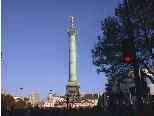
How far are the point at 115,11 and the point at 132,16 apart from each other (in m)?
2.53

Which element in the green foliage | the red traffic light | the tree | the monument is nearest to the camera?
the red traffic light

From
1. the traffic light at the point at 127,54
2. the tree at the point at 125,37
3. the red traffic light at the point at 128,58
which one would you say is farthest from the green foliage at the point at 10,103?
the red traffic light at the point at 128,58

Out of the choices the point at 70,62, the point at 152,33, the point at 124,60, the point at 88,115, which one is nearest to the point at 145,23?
the point at 152,33

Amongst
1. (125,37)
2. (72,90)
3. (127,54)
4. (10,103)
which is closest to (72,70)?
(72,90)

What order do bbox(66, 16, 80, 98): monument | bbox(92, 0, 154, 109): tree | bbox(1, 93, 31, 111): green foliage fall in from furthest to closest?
1. bbox(66, 16, 80, 98): monument
2. bbox(1, 93, 31, 111): green foliage
3. bbox(92, 0, 154, 109): tree

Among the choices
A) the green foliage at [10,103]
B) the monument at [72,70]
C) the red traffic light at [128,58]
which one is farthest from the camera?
the monument at [72,70]

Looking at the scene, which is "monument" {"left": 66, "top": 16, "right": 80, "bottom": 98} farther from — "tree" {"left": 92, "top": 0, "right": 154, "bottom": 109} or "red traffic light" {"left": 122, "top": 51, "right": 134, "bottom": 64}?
"red traffic light" {"left": 122, "top": 51, "right": 134, "bottom": 64}

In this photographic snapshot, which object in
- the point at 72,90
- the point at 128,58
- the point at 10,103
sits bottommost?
the point at 10,103

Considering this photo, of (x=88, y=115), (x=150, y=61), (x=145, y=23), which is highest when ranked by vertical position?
(x=145, y=23)

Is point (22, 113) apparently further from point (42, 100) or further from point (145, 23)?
point (42, 100)

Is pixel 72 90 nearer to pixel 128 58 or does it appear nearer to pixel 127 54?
pixel 127 54

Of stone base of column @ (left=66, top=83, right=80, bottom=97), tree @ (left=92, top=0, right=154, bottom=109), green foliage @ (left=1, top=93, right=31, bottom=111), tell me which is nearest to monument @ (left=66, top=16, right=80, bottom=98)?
stone base of column @ (left=66, top=83, right=80, bottom=97)

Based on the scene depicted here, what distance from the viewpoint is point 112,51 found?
3953 cm

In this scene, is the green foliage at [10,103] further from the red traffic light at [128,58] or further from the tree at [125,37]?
the red traffic light at [128,58]
